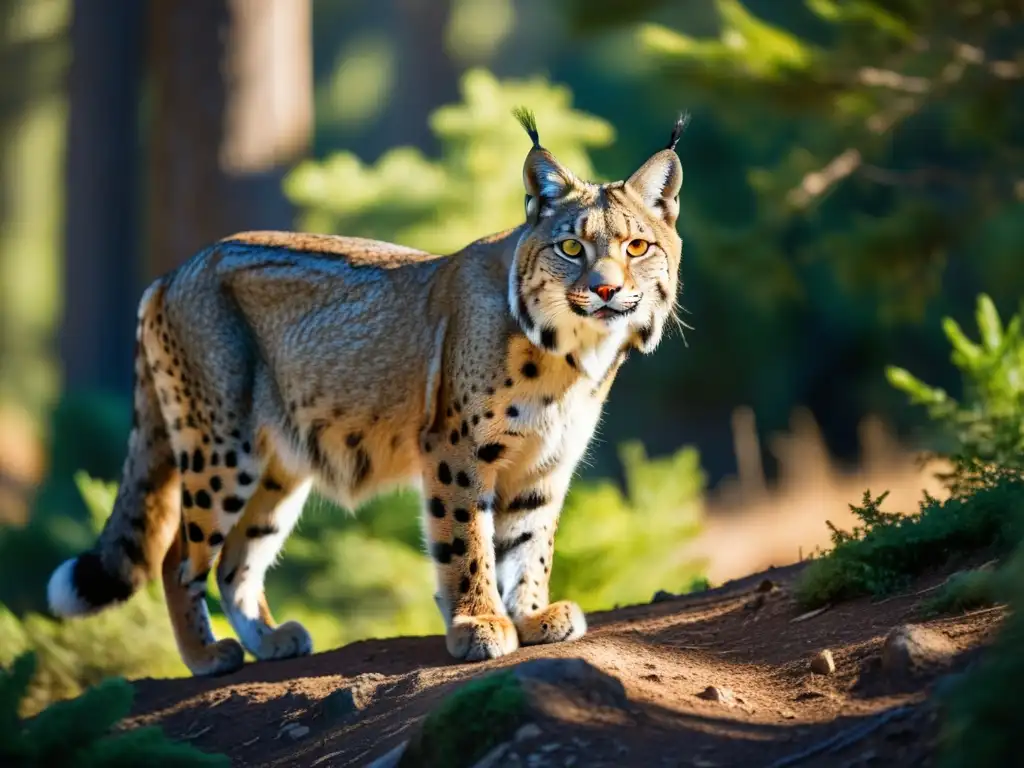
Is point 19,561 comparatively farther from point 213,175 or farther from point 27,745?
point 27,745

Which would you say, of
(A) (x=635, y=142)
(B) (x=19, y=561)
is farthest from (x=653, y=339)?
(A) (x=635, y=142)

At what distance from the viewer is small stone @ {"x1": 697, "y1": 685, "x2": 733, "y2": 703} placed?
4633 millimetres

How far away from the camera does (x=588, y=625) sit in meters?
6.39

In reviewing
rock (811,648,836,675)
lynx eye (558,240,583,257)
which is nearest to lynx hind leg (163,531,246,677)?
lynx eye (558,240,583,257)

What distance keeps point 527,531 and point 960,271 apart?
42.7ft

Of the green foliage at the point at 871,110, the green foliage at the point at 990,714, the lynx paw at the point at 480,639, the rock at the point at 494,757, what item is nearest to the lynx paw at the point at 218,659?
the lynx paw at the point at 480,639

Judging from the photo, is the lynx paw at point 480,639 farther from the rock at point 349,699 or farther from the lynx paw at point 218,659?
the lynx paw at point 218,659

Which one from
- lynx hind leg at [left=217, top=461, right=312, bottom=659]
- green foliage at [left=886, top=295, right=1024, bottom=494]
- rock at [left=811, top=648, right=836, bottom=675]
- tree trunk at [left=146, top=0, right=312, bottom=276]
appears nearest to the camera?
rock at [left=811, top=648, right=836, bottom=675]

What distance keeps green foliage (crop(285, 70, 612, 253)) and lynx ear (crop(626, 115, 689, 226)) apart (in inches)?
180

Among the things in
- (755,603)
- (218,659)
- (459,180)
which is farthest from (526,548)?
(459,180)

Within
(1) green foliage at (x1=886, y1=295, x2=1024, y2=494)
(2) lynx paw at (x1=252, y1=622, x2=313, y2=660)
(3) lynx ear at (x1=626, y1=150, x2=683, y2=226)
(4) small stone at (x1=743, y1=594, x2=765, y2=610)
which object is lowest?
(4) small stone at (x1=743, y1=594, x2=765, y2=610)

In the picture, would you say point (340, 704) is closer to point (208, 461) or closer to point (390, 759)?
point (390, 759)

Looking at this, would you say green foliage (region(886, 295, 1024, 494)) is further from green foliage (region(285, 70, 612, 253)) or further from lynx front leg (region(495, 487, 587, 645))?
green foliage (region(285, 70, 612, 253))

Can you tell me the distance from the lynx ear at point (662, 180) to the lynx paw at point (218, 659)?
→ 9.67ft
